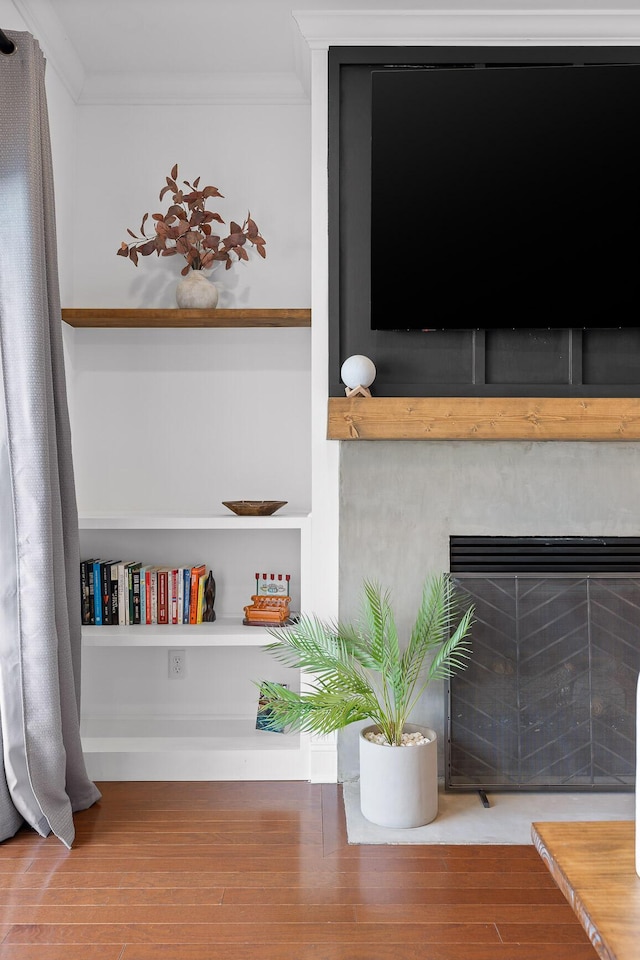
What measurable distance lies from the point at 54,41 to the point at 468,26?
4.86ft

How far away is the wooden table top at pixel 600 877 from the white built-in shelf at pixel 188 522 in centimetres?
170

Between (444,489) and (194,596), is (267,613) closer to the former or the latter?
(194,596)

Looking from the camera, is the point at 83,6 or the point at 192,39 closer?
the point at 83,6

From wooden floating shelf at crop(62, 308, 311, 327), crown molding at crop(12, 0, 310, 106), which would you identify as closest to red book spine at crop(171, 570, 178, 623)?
wooden floating shelf at crop(62, 308, 311, 327)

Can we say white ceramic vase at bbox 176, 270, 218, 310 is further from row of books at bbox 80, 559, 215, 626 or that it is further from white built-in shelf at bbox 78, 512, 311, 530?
row of books at bbox 80, 559, 215, 626

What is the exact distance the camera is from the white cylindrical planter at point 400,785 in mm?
2373

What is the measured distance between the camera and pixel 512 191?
104 inches

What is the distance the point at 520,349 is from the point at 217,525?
1233 millimetres

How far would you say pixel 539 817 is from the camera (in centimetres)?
243

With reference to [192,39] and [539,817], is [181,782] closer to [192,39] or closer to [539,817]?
[539,817]

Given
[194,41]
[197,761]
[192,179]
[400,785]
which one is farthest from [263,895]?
[194,41]

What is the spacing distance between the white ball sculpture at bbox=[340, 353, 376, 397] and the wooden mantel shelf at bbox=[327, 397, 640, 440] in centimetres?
4

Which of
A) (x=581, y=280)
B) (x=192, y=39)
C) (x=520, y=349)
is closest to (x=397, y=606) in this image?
(x=520, y=349)

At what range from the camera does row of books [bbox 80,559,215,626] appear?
2.92 m
